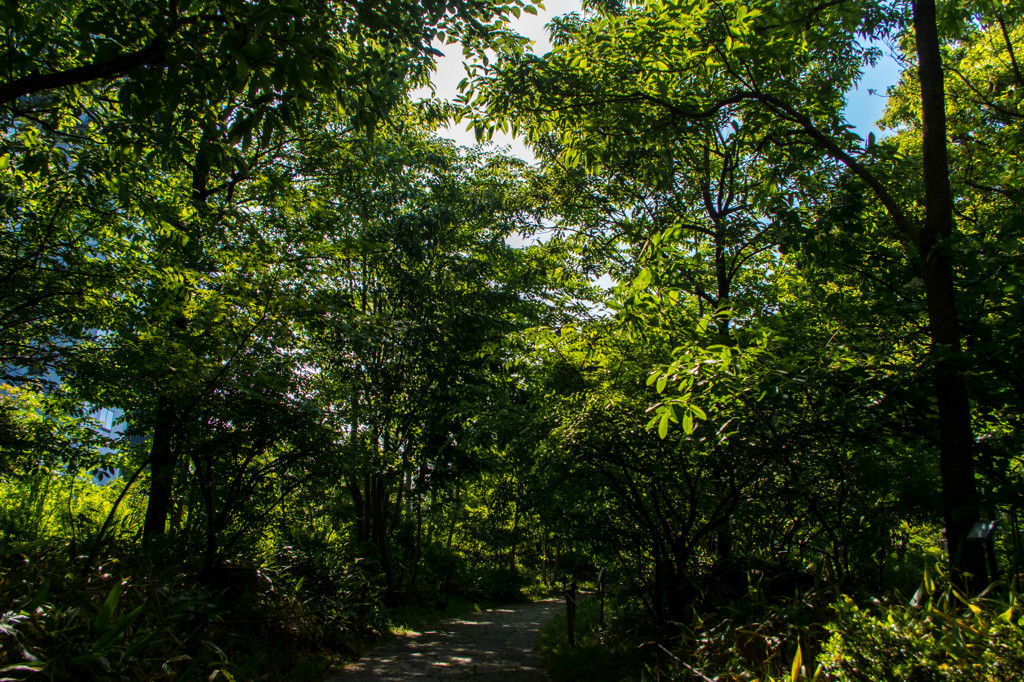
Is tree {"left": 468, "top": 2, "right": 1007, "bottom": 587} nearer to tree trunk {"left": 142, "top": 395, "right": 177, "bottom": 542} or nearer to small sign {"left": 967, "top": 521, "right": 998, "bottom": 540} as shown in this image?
small sign {"left": 967, "top": 521, "right": 998, "bottom": 540}

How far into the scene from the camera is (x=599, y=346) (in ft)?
17.6

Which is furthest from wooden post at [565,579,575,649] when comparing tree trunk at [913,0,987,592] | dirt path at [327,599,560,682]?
tree trunk at [913,0,987,592]

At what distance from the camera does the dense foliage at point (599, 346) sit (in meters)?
3.46

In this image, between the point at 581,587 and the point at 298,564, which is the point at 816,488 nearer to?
the point at 298,564

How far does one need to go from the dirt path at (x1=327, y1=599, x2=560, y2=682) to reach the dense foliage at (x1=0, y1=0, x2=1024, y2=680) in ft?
1.93

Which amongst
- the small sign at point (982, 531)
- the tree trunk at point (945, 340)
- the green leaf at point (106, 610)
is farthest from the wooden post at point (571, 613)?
the small sign at point (982, 531)

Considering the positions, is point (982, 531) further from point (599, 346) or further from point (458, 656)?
point (458, 656)

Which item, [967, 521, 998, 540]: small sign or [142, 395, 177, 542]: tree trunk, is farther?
[142, 395, 177, 542]: tree trunk

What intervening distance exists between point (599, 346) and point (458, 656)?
6.07 meters

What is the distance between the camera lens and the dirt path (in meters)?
7.28

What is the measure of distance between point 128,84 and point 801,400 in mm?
5046

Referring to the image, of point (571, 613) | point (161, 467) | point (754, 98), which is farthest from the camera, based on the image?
point (571, 613)

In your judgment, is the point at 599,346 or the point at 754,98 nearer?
the point at 754,98

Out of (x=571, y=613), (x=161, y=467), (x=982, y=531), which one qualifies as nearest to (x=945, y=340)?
(x=982, y=531)
